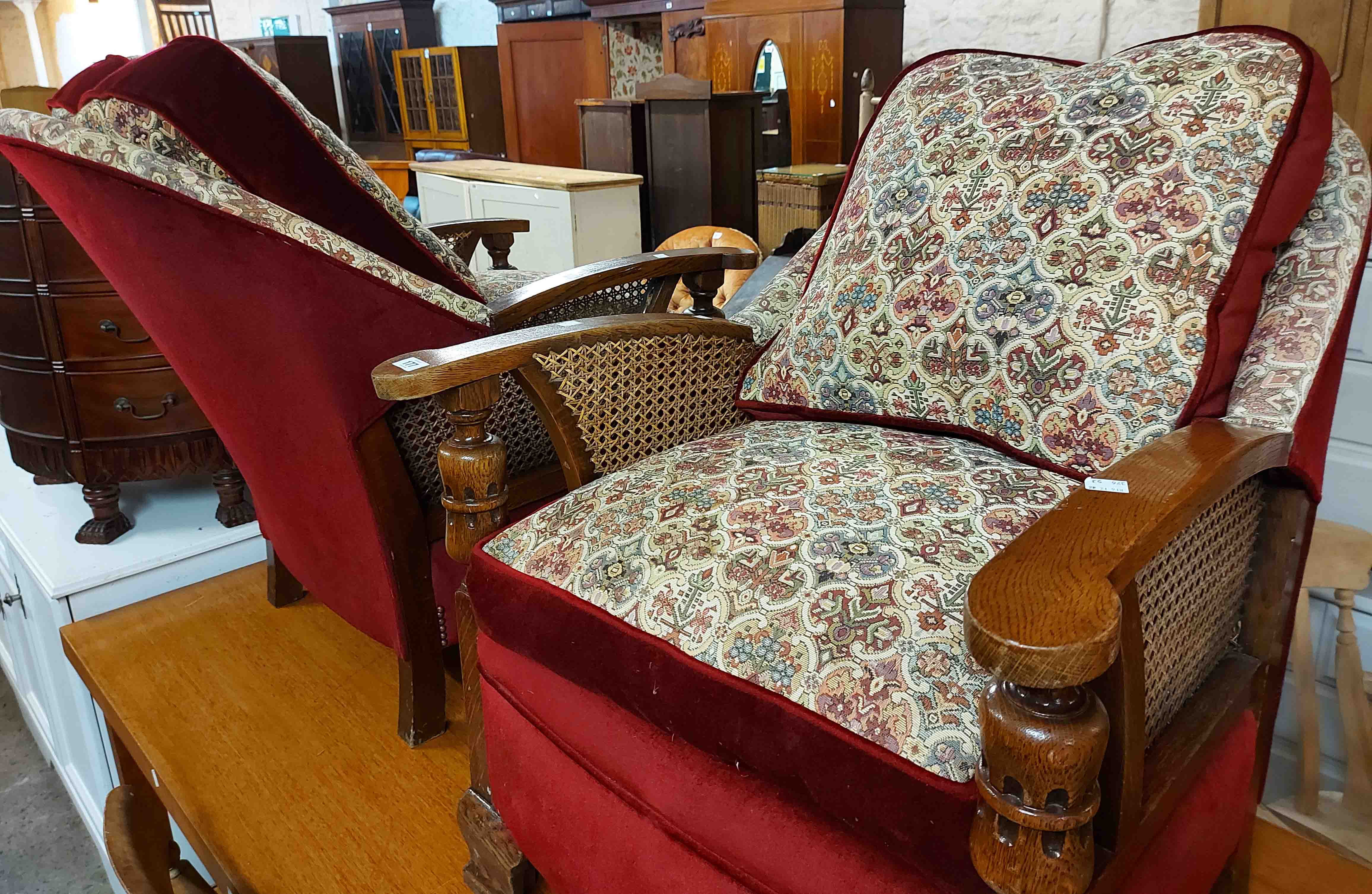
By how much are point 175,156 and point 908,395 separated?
903mm

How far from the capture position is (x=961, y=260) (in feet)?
3.32

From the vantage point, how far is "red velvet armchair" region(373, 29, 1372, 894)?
0.63 meters

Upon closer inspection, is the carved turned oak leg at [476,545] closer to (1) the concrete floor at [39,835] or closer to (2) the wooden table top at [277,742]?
(2) the wooden table top at [277,742]

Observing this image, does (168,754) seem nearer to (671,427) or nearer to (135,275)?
(135,275)

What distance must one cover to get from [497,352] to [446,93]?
260 inches

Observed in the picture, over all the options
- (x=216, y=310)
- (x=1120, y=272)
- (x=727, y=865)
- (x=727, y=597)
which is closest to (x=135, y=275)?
(x=216, y=310)

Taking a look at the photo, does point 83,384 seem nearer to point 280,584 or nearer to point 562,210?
point 280,584

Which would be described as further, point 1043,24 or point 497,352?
point 1043,24

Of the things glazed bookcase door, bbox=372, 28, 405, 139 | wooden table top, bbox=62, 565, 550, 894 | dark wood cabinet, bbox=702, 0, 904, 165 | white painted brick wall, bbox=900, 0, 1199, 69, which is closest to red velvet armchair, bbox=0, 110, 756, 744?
wooden table top, bbox=62, 565, 550, 894

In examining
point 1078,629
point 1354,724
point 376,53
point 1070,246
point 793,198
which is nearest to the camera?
point 1078,629

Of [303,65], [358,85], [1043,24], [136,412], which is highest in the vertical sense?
[303,65]

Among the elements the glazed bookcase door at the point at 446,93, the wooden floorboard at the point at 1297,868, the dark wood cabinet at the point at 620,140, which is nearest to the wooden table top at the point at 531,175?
the dark wood cabinet at the point at 620,140

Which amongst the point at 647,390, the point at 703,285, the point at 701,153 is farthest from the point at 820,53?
the point at 647,390

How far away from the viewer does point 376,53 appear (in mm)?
7535
